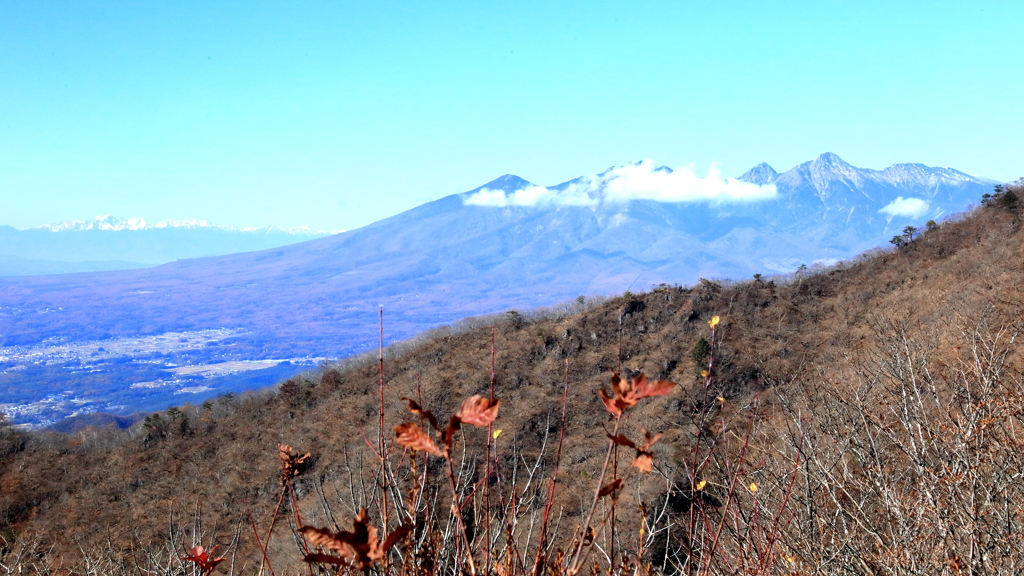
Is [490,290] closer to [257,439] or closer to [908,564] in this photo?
[257,439]

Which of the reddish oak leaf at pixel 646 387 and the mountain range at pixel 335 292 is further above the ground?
the reddish oak leaf at pixel 646 387

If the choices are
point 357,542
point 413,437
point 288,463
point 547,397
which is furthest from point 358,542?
point 547,397

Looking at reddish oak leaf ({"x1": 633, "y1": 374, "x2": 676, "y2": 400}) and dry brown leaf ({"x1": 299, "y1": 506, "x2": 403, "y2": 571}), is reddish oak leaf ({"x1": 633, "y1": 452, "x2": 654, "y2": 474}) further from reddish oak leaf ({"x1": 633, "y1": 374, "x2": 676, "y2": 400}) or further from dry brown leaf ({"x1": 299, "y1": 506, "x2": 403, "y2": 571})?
dry brown leaf ({"x1": 299, "y1": 506, "x2": 403, "y2": 571})

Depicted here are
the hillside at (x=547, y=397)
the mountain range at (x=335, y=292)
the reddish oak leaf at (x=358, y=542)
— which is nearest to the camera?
the reddish oak leaf at (x=358, y=542)

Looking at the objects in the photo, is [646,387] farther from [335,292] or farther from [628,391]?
[335,292]

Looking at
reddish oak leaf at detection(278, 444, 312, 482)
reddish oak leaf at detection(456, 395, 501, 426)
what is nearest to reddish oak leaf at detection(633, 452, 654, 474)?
reddish oak leaf at detection(456, 395, 501, 426)

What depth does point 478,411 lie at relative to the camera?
41.9 inches

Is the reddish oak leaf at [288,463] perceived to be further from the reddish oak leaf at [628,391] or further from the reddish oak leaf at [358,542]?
the reddish oak leaf at [628,391]

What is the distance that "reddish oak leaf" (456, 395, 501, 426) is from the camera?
1051 millimetres

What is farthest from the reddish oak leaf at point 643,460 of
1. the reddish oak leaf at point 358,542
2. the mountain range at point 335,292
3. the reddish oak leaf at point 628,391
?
the mountain range at point 335,292

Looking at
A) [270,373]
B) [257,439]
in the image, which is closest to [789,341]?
[257,439]

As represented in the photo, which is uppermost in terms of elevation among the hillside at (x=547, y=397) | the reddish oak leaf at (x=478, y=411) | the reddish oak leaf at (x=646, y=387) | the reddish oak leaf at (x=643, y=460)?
the reddish oak leaf at (x=646, y=387)

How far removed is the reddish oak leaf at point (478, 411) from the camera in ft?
3.45

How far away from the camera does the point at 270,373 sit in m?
99.5
